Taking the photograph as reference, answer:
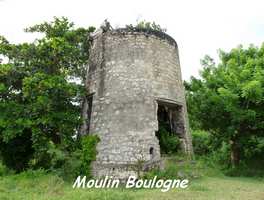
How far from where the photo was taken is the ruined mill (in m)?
9.45

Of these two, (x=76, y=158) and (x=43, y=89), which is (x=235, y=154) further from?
(x=43, y=89)

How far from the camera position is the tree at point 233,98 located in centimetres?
1029

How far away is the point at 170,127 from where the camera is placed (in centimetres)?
1195

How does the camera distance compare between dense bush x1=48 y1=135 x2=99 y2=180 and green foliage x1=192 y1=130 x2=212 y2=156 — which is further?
green foliage x1=192 y1=130 x2=212 y2=156

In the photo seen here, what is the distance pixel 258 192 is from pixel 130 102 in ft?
15.0

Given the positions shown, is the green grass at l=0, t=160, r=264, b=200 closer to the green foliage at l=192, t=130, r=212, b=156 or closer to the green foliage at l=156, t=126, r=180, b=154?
the green foliage at l=156, t=126, r=180, b=154

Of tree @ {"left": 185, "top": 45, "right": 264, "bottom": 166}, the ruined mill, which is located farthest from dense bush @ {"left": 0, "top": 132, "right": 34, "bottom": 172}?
tree @ {"left": 185, "top": 45, "right": 264, "bottom": 166}

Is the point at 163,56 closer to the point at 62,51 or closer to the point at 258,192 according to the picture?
the point at 62,51

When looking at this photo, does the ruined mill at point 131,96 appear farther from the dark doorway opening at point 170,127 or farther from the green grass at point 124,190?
the green grass at point 124,190

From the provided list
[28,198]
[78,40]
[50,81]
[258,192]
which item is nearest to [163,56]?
[78,40]

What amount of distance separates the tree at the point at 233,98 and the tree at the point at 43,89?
184 inches

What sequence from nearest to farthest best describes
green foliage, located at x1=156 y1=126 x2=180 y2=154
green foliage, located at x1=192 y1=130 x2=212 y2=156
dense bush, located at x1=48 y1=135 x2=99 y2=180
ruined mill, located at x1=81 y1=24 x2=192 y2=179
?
dense bush, located at x1=48 y1=135 x2=99 y2=180, ruined mill, located at x1=81 y1=24 x2=192 y2=179, green foliage, located at x1=156 y1=126 x2=180 y2=154, green foliage, located at x1=192 y1=130 x2=212 y2=156

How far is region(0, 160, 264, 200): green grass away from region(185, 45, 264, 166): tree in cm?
202

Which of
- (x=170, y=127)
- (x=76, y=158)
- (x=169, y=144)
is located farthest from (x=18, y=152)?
(x=170, y=127)
